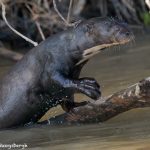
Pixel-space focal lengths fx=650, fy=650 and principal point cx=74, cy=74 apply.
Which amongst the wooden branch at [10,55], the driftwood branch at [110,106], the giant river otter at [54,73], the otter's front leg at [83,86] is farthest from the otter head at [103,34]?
the wooden branch at [10,55]

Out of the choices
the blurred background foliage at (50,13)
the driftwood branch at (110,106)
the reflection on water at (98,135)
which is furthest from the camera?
the blurred background foliage at (50,13)

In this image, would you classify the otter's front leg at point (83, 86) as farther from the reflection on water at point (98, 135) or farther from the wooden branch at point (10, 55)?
the wooden branch at point (10, 55)

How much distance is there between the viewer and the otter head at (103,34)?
3.78 m

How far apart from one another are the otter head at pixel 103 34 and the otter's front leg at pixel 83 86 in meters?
0.20

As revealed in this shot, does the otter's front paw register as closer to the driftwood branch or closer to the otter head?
the driftwood branch

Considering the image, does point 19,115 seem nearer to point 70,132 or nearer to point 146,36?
point 70,132

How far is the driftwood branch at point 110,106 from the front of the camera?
3.54m

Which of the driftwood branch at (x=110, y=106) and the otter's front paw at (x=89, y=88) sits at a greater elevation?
the otter's front paw at (x=89, y=88)

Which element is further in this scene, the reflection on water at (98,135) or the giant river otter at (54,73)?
the giant river otter at (54,73)

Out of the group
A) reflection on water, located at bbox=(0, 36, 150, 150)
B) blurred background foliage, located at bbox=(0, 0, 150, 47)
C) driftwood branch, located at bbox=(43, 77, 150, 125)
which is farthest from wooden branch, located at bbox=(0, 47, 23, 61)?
driftwood branch, located at bbox=(43, 77, 150, 125)

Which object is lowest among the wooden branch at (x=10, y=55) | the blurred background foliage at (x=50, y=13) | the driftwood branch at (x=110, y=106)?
the driftwood branch at (x=110, y=106)

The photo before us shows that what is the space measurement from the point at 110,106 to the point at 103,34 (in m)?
0.46

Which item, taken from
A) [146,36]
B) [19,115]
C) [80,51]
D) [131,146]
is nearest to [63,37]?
[80,51]

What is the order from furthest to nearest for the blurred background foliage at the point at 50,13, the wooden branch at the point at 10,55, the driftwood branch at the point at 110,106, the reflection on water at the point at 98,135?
the blurred background foliage at the point at 50,13
the wooden branch at the point at 10,55
the driftwood branch at the point at 110,106
the reflection on water at the point at 98,135
